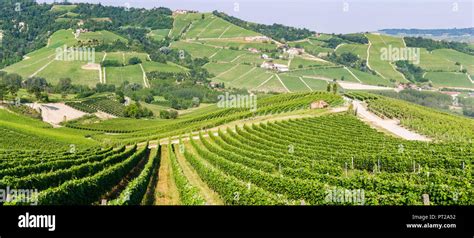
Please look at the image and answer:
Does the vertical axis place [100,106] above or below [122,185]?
below

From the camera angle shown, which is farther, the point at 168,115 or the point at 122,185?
the point at 168,115

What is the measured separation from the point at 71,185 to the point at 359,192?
42.4ft

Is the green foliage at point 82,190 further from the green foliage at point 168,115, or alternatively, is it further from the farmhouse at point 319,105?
the green foliage at point 168,115

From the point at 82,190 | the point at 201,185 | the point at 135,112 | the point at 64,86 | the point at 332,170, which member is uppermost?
the point at 64,86

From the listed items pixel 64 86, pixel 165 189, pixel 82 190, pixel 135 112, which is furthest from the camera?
pixel 64 86

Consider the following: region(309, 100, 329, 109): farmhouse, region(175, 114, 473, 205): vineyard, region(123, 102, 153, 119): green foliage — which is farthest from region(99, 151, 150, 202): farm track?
region(123, 102, 153, 119): green foliage

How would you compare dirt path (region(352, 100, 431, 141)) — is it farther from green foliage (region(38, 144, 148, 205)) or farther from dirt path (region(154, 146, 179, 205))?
green foliage (region(38, 144, 148, 205))

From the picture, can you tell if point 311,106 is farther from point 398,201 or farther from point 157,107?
point 157,107

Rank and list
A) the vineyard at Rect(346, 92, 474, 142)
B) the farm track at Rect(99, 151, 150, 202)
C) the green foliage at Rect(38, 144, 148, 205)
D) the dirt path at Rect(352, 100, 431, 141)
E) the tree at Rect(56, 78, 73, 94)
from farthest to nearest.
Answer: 1. the tree at Rect(56, 78, 73, 94)
2. the dirt path at Rect(352, 100, 431, 141)
3. the vineyard at Rect(346, 92, 474, 142)
4. the farm track at Rect(99, 151, 150, 202)
5. the green foliage at Rect(38, 144, 148, 205)

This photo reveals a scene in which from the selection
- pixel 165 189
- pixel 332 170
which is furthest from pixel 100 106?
pixel 332 170

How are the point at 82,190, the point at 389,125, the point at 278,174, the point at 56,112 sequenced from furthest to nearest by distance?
1. the point at 56,112
2. the point at 389,125
3. the point at 278,174
4. the point at 82,190

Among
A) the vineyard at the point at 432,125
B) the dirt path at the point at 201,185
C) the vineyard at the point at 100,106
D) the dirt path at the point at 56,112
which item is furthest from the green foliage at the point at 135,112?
the dirt path at the point at 201,185

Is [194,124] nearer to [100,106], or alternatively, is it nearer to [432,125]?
[432,125]

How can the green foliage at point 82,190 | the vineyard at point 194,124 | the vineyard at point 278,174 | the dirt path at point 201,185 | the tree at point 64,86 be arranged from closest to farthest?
the green foliage at point 82,190 < the vineyard at point 278,174 < the dirt path at point 201,185 < the vineyard at point 194,124 < the tree at point 64,86
